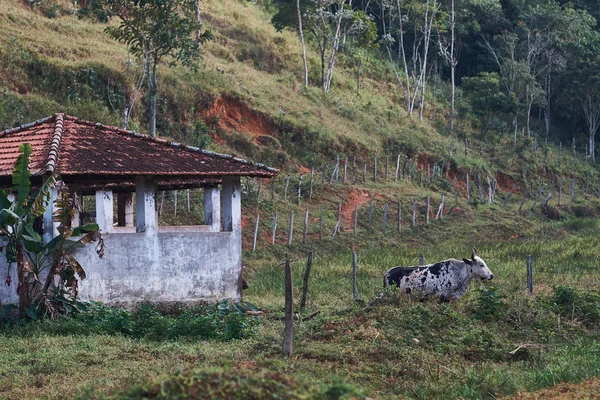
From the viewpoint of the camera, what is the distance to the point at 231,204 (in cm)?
1791

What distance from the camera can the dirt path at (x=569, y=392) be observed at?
9953mm

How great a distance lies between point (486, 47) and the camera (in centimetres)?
5869

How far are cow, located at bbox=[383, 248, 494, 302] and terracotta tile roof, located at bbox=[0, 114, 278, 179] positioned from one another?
3.58 meters

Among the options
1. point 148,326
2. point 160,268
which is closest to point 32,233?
point 148,326

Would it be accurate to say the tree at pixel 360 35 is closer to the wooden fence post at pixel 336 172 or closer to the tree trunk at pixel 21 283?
the wooden fence post at pixel 336 172

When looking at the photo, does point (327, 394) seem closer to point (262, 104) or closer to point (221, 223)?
point (221, 223)

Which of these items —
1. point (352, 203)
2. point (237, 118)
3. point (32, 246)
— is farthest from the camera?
point (237, 118)

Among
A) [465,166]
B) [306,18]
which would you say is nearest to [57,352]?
[465,166]

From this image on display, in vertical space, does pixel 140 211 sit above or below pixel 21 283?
above

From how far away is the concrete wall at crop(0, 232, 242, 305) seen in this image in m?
16.4

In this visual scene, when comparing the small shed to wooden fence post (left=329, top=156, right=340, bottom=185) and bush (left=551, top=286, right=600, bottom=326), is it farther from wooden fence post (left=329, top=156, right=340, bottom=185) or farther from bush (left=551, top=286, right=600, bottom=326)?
wooden fence post (left=329, top=156, right=340, bottom=185)

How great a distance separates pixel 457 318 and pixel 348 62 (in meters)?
41.1

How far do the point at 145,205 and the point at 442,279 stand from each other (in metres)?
5.64

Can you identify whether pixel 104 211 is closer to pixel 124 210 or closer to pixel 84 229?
pixel 84 229
